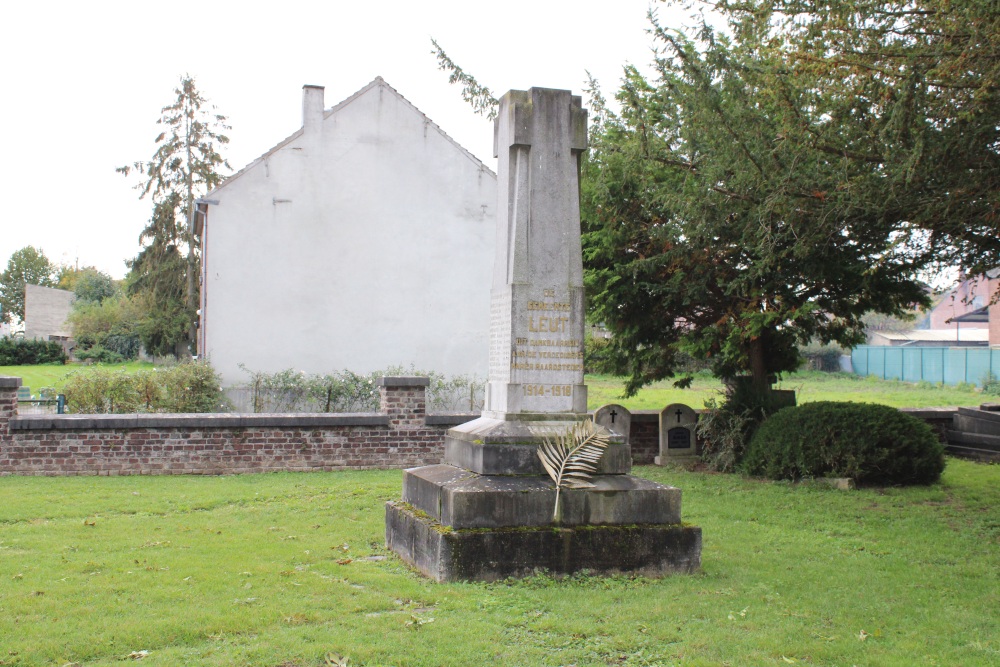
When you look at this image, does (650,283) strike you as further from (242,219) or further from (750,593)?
(242,219)

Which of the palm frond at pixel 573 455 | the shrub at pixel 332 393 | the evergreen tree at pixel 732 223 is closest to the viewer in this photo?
the palm frond at pixel 573 455

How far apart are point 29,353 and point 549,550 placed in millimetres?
51814

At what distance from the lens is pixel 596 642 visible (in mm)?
5320

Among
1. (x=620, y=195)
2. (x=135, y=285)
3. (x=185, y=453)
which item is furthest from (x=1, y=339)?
(x=620, y=195)

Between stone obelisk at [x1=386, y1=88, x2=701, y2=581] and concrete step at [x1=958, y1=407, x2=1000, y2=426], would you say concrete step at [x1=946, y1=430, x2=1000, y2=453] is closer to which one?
concrete step at [x1=958, y1=407, x2=1000, y2=426]

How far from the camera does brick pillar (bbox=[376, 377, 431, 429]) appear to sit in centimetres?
1447

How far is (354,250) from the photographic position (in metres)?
23.7

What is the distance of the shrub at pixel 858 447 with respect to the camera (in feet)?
39.3

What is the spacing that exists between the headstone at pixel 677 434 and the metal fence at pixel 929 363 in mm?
22960

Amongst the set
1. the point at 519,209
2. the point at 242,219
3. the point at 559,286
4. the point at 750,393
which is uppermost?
the point at 242,219

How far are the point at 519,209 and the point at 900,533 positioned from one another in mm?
5169

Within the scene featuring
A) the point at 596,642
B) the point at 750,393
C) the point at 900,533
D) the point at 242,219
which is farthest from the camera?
the point at 242,219

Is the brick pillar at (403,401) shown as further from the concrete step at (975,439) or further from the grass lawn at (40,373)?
the grass lawn at (40,373)

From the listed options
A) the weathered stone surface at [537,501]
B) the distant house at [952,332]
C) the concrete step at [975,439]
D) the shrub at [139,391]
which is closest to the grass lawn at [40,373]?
the shrub at [139,391]
